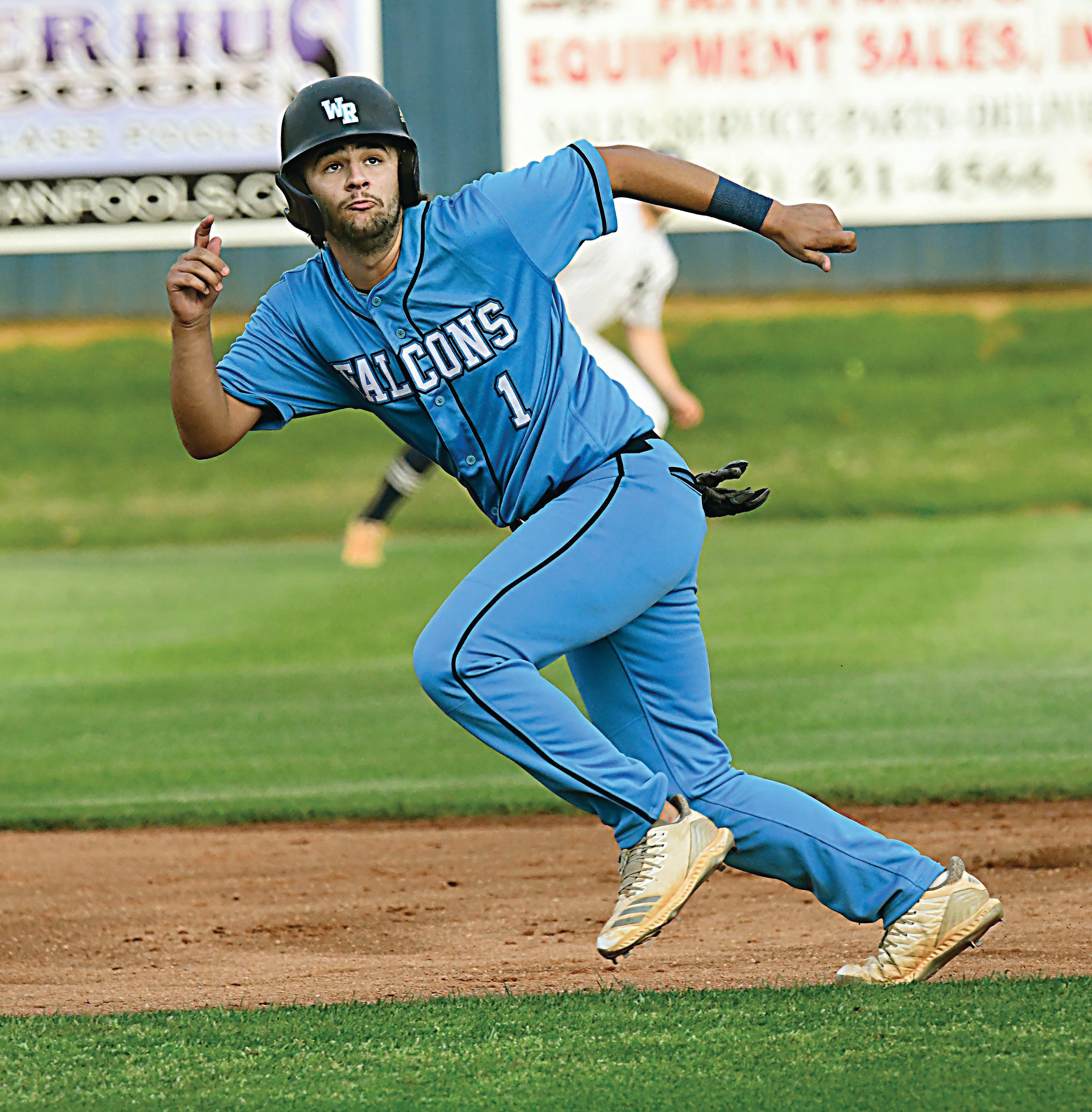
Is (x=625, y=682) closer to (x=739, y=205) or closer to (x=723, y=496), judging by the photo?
(x=723, y=496)

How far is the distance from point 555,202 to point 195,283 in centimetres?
70

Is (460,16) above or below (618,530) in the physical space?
above

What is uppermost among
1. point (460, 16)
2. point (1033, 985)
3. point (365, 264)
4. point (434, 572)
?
point (460, 16)

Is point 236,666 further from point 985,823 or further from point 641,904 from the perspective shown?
point 641,904

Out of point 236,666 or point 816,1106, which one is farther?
point 236,666

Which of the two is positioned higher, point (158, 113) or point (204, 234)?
point (158, 113)

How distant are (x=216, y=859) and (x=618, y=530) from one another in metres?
2.36

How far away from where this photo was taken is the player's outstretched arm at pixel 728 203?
10.5ft

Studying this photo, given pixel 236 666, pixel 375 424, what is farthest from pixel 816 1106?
pixel 375 424

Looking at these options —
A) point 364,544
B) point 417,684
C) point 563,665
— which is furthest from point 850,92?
point 417,684

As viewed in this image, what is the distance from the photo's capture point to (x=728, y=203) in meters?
3.26

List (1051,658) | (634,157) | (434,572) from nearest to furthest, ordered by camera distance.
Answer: (634,157), (1051,658), (434,572)

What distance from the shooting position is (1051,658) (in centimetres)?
731

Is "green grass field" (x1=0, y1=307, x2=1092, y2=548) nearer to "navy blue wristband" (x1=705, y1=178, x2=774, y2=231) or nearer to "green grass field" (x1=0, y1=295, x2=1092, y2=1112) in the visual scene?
"green grass field" (x1=0, y1=295, x2=1092, y2=1112)
